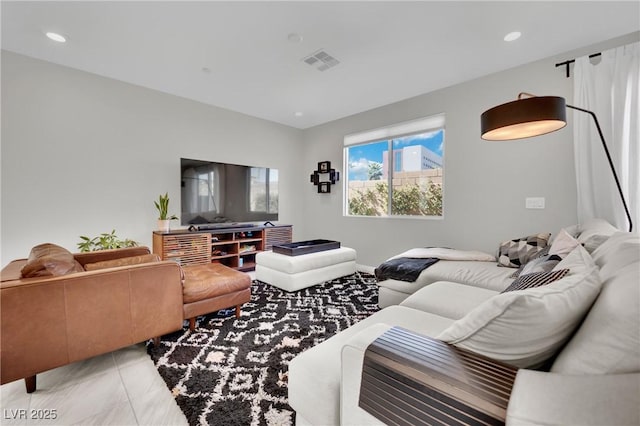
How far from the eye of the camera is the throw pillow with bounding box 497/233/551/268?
236 cm

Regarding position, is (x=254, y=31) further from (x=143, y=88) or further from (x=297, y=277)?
(x=297, y=277)

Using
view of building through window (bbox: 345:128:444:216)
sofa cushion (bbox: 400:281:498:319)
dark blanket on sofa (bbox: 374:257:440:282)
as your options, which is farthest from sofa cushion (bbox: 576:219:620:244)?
view of building through window (bbox: 345:128:444:216)

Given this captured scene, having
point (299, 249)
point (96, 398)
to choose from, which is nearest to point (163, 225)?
point (299, 249)

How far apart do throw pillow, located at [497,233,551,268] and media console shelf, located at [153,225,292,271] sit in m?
3.15

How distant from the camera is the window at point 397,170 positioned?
361 centimetres

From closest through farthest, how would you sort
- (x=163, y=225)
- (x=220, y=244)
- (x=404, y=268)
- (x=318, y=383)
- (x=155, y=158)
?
(x=318, y=383), (x=404, y=268), (x=163, y=225), (x=155, y=158), (x=220, y=244)

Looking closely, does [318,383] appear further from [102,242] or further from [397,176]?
[397,176]

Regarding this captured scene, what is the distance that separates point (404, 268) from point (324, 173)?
274cm

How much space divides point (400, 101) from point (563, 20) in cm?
186

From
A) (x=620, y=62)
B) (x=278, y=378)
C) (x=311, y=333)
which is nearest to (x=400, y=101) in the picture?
(x=620, y=62)

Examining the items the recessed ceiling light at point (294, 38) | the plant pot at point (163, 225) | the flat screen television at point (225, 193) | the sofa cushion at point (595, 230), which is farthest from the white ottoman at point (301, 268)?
the sofa cushion at point (595, 230)

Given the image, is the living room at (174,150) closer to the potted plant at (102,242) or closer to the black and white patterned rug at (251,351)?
the potted plant at (102,242)

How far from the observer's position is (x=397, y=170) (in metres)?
4.04

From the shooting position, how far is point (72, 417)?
1.32 meters
